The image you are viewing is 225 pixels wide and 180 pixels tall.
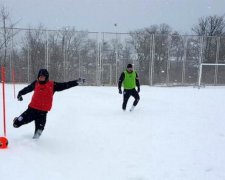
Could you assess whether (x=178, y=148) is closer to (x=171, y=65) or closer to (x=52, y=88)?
(x=52, y=88)

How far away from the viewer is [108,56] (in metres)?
22.2

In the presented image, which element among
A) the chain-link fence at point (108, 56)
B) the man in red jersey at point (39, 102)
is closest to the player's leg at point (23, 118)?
the man in red jersey at point (39, 102)

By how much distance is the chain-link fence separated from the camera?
840 inches

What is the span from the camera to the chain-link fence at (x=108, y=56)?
21.3 meters

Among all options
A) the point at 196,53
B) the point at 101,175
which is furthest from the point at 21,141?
the point at 196,53

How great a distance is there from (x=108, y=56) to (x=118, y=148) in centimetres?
1640

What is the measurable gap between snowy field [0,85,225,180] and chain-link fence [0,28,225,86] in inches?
460

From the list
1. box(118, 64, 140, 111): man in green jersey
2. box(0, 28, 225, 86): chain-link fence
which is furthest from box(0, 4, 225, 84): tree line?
box(118, 64, 140, 111): man in green jersey

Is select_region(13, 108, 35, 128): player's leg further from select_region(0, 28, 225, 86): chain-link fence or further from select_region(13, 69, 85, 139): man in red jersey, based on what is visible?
select_region(0, 28, 225, 86): chain-link fence

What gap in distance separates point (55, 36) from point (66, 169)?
57.9 feet

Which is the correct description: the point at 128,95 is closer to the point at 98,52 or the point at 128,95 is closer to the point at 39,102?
the point at 39,102

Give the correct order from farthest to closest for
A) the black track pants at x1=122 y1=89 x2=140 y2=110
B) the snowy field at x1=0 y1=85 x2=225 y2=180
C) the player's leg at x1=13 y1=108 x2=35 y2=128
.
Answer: the black track pants at x1=122 y1=89 x2=140 y2=110 < the player's leg at x1=13 y1=108 x2=35 y2=128 < the snowy field at x1=0 y1=85 x2=225 y2=180

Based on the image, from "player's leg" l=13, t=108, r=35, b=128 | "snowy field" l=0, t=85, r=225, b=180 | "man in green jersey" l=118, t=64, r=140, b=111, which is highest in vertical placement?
"man in green jersey" l=118, t=64, r=140, b=111

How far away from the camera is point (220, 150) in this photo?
6191 millimetres
